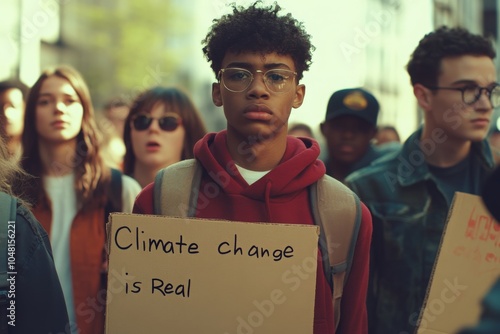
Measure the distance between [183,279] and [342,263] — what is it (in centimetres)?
56

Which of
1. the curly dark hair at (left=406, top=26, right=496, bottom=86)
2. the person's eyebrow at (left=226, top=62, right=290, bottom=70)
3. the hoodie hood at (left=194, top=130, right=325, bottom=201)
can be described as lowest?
the hoodie hood at (left=194, top=130, right=325, bottom=201)

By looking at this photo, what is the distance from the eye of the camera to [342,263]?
11.0ft

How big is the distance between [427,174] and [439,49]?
28.4 inches

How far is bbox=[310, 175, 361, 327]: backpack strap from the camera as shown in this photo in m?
3.32

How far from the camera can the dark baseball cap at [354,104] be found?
6.34m

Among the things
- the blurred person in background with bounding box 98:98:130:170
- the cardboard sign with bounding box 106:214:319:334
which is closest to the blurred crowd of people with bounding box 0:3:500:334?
the cardboard sign with bounding box 106:214:319:334

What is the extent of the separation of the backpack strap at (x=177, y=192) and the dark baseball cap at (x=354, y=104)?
120 inches

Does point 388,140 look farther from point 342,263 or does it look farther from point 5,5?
point 5,5

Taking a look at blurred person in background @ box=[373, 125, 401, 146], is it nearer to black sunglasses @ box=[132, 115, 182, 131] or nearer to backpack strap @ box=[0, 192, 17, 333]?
black sunglasses @ box=[132, 115, 182, 131]

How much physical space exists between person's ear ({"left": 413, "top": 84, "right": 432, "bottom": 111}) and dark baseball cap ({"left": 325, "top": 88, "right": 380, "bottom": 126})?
124 cm

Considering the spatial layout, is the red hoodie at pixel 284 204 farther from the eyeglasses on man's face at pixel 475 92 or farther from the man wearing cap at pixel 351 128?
the man wearing cap at pixel 351 128

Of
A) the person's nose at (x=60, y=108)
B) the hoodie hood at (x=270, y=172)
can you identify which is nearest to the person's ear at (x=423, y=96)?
the hoodie hood at (x=270, y=172)

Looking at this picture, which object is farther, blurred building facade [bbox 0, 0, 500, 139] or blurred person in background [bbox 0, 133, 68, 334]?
blurred building facade [bbox 0, 0, 500, 139]

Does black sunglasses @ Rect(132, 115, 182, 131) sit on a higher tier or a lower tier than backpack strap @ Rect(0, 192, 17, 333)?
higher
